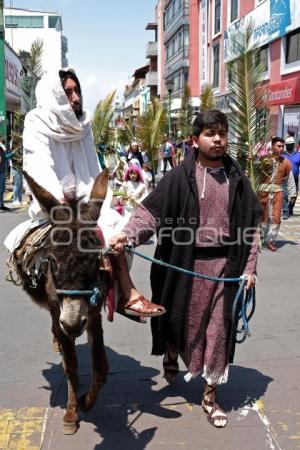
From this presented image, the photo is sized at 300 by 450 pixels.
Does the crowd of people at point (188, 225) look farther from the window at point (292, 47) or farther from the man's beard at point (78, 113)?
the window at point (292, 47)

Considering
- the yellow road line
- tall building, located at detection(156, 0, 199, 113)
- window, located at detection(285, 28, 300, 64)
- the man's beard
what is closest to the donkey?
the yellow road line

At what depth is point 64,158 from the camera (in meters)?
3.76

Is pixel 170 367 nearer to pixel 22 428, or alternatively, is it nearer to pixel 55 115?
pixel 22 428

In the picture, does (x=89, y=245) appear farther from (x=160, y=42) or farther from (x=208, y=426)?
(x=160, y=42)

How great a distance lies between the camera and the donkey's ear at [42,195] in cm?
291

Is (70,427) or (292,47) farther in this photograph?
(292,47)

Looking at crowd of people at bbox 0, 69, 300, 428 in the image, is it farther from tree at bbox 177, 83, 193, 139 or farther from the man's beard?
tree at bbox 177, 83, 193, 139

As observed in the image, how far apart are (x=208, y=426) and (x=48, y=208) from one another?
6.02 feet

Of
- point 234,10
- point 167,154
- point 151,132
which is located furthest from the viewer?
point 234,10

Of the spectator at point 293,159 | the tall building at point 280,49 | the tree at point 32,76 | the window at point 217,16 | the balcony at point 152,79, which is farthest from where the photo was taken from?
the balcony at point 152,79

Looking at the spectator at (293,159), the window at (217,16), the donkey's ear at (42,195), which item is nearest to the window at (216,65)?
the window at (217,16)

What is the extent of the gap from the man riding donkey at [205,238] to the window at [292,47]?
18.2 m

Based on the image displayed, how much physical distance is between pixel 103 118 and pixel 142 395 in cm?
1701

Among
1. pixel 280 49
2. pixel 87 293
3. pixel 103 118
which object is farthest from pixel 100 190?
pixel 280 49
